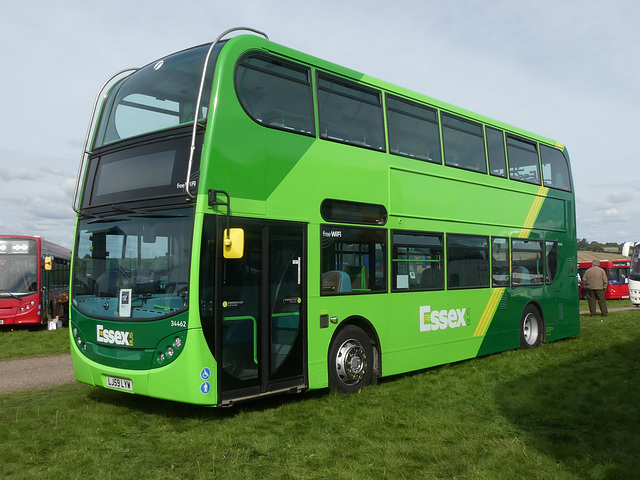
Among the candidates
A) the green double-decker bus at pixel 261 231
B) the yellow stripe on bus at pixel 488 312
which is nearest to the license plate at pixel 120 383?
the green double-decker bus at pixel 261 231

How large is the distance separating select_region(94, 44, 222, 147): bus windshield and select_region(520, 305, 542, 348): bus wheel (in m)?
8.29

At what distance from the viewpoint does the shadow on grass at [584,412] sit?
5.44 meters

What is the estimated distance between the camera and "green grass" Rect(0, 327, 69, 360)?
1447 cm

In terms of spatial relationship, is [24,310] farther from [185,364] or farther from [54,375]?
[185,364]

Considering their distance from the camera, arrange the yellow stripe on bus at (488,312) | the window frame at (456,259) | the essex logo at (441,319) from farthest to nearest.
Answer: the yellow stripe on bus at (488,312) → the window frame at (456,259) → the essex logo at (441,319)

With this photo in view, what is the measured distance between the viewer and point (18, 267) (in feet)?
62.9

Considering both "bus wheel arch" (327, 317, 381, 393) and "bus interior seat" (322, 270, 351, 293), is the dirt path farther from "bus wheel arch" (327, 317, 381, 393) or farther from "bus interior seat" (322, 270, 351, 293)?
"bus interior seat" (322, 270, 351, 293)

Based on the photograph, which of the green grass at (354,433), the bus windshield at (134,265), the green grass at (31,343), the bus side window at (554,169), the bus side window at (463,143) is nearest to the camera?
the green grass at (354,433)

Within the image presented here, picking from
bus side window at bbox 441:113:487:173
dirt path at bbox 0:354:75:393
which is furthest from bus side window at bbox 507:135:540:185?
dirt path at bbox 0:354:75:393

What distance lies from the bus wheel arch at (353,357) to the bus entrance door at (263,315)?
0.63 m

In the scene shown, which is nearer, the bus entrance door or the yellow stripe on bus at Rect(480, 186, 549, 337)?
the bus entrance door

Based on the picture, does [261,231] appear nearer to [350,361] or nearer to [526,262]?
[350,361]

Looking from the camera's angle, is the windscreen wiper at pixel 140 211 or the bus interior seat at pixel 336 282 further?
the bus interior seat at pixel 336 282

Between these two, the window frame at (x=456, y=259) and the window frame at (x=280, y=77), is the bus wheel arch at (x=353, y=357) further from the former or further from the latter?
the window frame at (x=280, y=77)
